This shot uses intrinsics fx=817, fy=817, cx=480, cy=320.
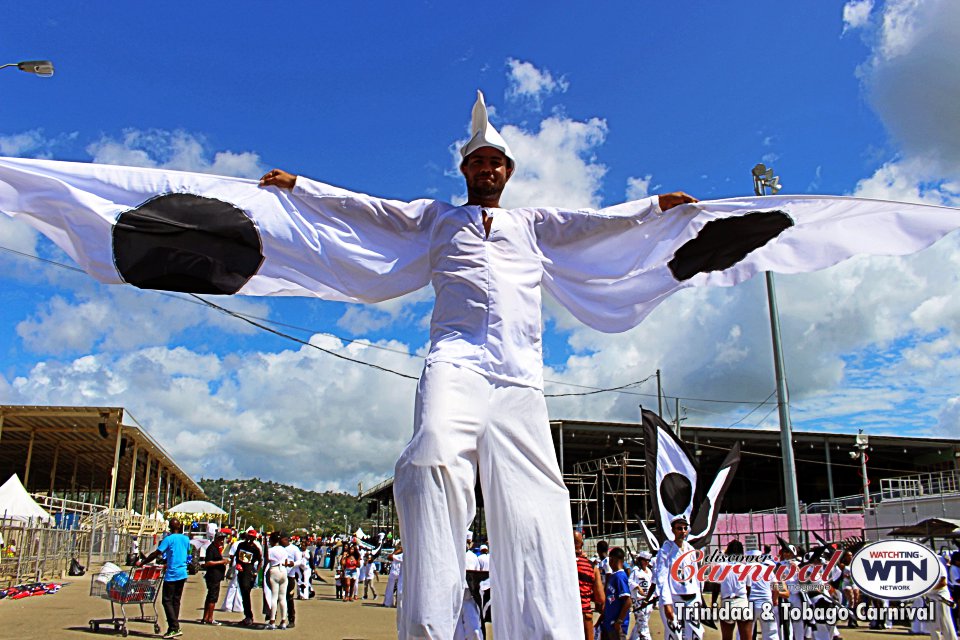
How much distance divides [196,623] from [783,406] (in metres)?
12.4

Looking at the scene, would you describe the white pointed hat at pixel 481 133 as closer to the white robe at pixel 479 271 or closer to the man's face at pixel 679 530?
the white robe at pixel 479 271

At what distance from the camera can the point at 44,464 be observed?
50312 millimetres

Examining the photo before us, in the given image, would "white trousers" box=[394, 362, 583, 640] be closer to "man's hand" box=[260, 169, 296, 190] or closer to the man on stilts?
the man on stilts

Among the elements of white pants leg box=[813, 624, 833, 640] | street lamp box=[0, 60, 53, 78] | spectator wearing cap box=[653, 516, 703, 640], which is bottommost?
white pants leg box=[813, 624, 833, 640]

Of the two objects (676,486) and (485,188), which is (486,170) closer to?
(485,188)

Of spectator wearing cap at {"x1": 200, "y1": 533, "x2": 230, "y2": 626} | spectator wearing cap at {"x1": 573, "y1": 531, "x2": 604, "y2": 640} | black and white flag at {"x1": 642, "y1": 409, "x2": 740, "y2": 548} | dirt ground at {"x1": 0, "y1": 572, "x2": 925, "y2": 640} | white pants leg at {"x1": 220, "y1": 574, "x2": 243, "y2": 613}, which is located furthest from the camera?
white pants leg at {"x1": 220, "y1": 574, "x2": 243, "y2": 613}

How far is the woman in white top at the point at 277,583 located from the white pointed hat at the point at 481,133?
42.3 feet

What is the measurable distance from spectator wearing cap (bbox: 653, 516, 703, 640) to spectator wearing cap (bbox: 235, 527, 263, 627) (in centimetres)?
819

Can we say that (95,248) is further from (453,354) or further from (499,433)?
(499,433)

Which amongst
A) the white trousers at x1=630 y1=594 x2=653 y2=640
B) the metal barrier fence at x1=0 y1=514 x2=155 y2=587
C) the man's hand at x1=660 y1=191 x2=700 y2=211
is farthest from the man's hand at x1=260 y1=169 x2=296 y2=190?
the metal barrier fence at x1=0 y1=514 x2=155 y2=587

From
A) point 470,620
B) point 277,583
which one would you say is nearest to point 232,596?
Answer: point 277,583

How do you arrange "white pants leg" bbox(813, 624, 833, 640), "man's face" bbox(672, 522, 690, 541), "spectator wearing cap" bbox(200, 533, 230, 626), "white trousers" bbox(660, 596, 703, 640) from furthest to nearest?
1. "spectator wearing cap" bbox(200, 533, 230, 626)
2. "white pants leg" bbox(813, 624, 833, 640)
3. "man's face" bbox(672, 522, 690, 541)
4. "white trousers" bbox(660, 596, 703, 640)

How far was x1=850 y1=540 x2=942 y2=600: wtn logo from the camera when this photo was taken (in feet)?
30.0

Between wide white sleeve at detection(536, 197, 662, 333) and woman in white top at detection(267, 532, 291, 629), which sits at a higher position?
wide white sleeve at detection(536, 197, 662, 333)
